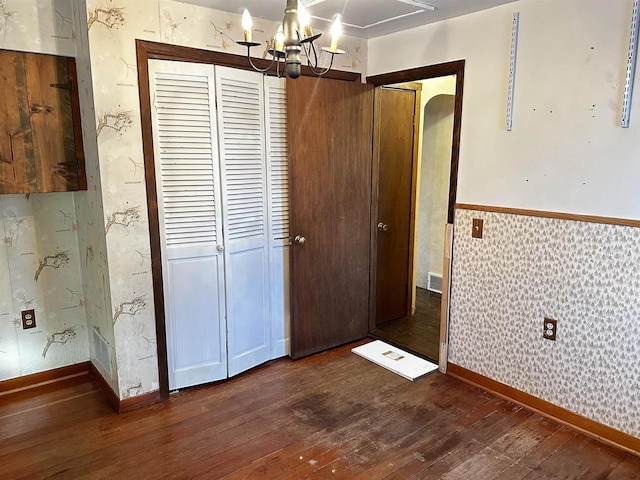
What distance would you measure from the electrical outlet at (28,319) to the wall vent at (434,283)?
3.79 metres

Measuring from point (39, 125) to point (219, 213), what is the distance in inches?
45.2

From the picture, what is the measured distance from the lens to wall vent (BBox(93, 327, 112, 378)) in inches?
110

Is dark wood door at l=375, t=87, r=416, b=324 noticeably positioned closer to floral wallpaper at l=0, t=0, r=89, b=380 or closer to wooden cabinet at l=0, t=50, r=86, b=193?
wooden cabinet at l=0, t=50, r=86, b=193

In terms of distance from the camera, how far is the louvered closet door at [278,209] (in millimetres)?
3035

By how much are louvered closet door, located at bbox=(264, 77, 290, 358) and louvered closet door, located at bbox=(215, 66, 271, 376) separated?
55mm

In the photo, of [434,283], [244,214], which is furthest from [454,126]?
[434,283]

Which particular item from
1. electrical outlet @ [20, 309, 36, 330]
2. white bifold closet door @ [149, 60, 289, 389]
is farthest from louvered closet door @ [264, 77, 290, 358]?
electrical outlet @ [20, 309, 36, 330]

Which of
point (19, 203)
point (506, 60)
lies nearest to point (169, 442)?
point (19, 203)

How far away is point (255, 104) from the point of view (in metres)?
2.93

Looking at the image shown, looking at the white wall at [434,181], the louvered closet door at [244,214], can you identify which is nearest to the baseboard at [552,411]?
the louvered closet door at [244,214]

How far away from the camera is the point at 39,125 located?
8.57 feet

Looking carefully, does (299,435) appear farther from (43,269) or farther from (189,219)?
(43,269)

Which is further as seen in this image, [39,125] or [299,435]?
[39,125]

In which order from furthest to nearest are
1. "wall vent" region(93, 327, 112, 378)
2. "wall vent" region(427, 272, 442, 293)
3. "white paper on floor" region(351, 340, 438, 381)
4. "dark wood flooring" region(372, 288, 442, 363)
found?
"wall vent" region(427, 272, 442, 293)
"dark wood flooring" region(372, 288, 442, 363)
"white paper on floor" region(351, 340, 438, 381)
"wall vent" region(93, 327, 112, 378)
